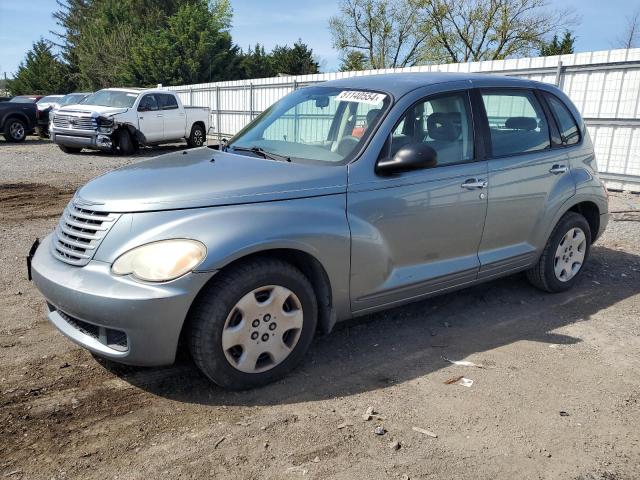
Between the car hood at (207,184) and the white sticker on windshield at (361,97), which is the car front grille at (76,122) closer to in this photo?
the car hood at (207,184)

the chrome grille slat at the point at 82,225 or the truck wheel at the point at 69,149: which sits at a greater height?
the chrome grille slat at the point at 82,225

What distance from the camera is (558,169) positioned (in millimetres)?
4641

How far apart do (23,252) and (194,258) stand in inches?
159

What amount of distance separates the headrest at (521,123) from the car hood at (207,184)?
1826mm

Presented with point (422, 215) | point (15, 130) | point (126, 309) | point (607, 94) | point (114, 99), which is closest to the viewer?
point (126, 309)

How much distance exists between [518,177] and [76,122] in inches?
535

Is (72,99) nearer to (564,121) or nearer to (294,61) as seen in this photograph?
(564,121)

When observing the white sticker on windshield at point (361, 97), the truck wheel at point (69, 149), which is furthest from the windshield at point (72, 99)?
the white sticker on windshield at point (361, 97)

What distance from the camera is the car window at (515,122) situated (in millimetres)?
4262

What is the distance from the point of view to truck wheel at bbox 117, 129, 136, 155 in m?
15.2

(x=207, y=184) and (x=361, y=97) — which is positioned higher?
(x=361, y=97)

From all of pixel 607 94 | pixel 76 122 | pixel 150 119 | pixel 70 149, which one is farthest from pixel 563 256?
pixel 70 149

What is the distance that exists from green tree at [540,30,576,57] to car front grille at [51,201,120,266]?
3669 centimetres

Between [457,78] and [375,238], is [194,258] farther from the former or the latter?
[457,78]
